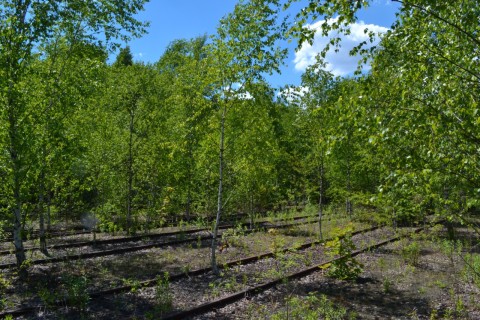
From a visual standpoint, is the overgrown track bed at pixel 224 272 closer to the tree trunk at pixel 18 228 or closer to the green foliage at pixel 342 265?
the green foliage at pixel 342 265

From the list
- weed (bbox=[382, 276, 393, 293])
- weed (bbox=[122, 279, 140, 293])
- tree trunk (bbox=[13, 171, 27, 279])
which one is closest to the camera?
weed (bbox=[122, 279, 140, 293])

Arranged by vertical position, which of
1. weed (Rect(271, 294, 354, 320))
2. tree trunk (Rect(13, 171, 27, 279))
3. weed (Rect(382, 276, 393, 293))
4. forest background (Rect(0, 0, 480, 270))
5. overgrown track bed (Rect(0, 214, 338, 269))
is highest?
forest background (Rect(0, 0, 480, 270))

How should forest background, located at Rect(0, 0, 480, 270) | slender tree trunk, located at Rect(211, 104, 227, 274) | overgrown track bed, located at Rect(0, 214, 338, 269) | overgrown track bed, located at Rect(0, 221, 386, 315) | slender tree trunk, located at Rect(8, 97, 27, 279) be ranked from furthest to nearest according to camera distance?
overgrown track bed, located at Rect(0, 214, 338, 269) < slender tree trunk, located at Rect(211, 104, 227, 274) < slender tree trunk, located at Rect(8, 97, 27, 279) < overgrown track bed, located at Rect(0, 221, 386, 315) < forest background, located at Rect(0, 0, 480, 270)

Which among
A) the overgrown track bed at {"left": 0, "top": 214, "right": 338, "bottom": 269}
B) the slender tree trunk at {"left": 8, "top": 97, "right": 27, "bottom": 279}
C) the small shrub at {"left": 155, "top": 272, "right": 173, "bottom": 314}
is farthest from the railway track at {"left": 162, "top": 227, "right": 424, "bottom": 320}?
the overgrown track bed at {"left": 0, "top": 214, "right": 338, "bottom": 269}

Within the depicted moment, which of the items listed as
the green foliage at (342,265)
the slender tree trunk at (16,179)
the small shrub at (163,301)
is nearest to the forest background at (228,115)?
the slender tree trunk at (16,179)

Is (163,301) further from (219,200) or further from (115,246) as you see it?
(115,246)

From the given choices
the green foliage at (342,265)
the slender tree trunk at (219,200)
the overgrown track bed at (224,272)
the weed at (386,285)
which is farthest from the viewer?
the slender tree trunk at (219,200)

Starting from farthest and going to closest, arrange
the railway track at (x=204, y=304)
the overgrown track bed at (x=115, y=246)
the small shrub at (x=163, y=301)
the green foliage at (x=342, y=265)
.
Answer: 1. the overgrown track bed at (x=115, y=246)
2. the green foliage at (x=342, y=265)
3. the small shrub at (x=163, y=301)
4. the railway track at (x=204, y=304)

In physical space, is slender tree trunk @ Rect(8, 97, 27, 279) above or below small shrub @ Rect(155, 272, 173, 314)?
above

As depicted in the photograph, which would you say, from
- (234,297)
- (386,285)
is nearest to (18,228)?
(234,297)

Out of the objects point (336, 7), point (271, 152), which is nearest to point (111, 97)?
point (271, 152)

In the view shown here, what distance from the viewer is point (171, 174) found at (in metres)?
19.6

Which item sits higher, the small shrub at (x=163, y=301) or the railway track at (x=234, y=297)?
the small shrub at (x=163, y=301)

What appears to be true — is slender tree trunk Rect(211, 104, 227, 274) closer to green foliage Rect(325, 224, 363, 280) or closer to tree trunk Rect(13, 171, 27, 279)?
green foliage Rect(325, 224, 363, 280)
